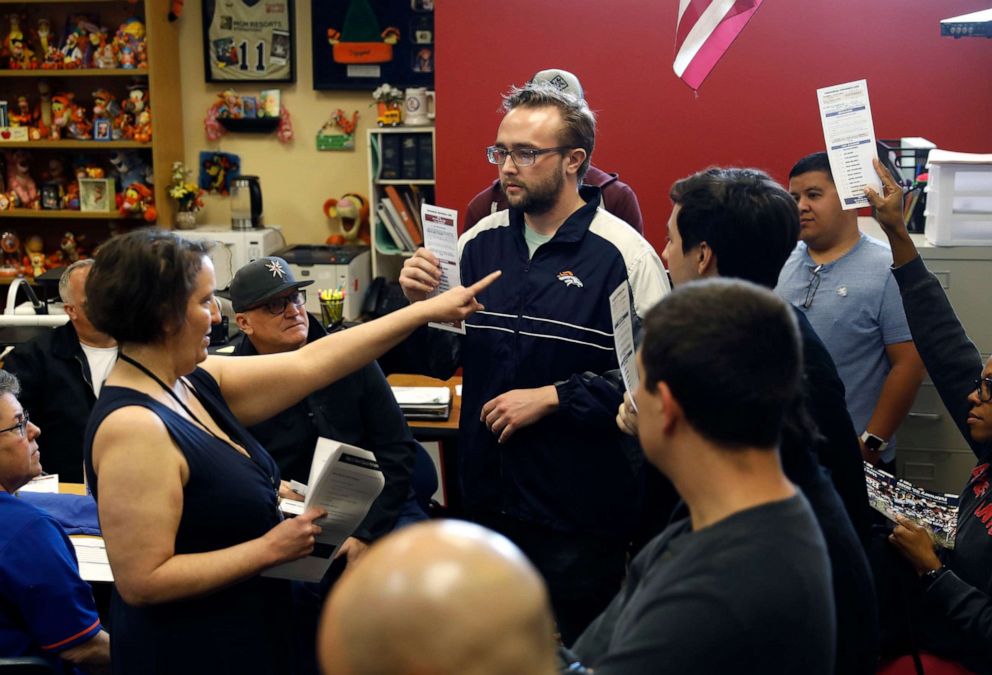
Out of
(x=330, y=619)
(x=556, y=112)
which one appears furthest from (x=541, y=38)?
(x=330, y=619)

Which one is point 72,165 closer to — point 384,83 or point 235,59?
point 235,59

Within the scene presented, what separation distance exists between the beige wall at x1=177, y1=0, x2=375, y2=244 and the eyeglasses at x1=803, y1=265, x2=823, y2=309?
3676 mm

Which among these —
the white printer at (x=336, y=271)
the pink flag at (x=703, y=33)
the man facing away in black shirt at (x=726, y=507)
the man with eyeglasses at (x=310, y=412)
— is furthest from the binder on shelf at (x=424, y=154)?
the man facing away in black shirt at (x=726, y=507)

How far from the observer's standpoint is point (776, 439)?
3.82 feet

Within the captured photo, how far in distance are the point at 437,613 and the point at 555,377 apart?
5.70ft

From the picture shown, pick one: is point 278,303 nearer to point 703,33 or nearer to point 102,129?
point 703,33

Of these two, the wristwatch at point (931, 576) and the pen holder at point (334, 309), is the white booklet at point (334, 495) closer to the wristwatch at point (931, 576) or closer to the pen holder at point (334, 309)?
the wristwatch at point (931, 576)

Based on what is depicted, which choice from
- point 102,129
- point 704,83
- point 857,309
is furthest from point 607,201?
point 102,129

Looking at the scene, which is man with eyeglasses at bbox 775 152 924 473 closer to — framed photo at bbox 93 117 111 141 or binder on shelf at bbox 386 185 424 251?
binder on shelf at bbox 386 185 424 251

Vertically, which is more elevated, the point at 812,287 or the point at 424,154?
the point at 424,154

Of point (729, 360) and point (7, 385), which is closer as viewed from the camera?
point (729, 360)

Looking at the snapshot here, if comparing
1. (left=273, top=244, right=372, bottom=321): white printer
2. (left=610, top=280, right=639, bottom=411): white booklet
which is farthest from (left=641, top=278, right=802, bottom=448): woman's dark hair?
(left=273, top=244, right=372, bottom=321): white printer

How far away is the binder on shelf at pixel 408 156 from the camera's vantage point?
220 inches

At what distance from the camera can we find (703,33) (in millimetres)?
3875
